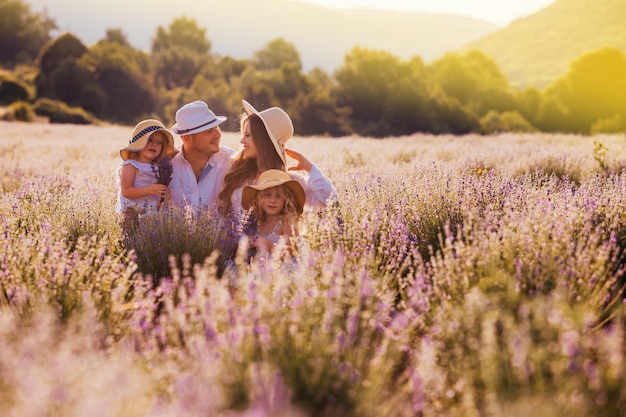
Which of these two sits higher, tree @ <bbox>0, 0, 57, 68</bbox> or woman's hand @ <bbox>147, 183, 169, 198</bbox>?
tree @ <bbox>0, 0, 57, 68</bbox>

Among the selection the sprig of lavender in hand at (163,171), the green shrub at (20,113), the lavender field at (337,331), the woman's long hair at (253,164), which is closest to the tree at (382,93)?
the green shrub at (20,113)

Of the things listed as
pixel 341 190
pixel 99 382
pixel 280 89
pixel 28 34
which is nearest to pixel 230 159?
pixel 341 190

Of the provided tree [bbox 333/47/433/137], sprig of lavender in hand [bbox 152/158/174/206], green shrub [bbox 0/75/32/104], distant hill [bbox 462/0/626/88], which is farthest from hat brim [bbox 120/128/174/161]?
distant hill [bbox 462/0/626/88]

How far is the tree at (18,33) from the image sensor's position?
169ft

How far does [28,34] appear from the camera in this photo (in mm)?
53531

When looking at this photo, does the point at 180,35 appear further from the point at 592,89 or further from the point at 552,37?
the point at 552,37

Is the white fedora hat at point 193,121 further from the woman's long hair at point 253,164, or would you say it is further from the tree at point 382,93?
the tree at point 382,93

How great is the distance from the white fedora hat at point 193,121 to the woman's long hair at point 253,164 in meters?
0.34

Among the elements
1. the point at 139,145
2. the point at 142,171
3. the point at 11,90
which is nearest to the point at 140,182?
the point at 142,171

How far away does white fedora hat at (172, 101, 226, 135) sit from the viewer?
4.43 m

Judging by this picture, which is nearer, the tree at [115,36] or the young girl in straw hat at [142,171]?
the young girl in straw hat at [142,171]

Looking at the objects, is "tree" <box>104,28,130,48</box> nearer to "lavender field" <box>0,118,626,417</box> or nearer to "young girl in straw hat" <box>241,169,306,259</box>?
"young girl in straw hat" <box>241,169,306,259</box>

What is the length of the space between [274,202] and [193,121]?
105 centimetres

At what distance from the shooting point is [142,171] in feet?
14.4
